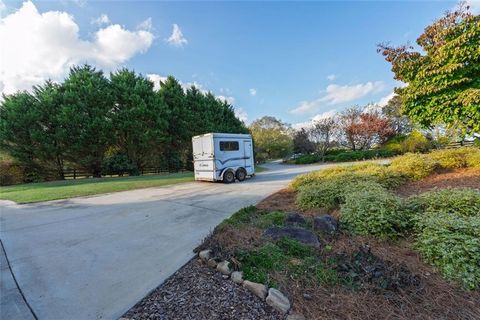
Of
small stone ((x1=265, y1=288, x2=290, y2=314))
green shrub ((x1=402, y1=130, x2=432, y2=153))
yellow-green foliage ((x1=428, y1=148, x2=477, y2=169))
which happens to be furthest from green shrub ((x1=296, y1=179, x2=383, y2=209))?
green shrub ((x1=402, y1=130, x2=432, y2=153))

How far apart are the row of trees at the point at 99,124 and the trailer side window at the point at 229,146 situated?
904 cm

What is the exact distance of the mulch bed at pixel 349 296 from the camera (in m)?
1.68

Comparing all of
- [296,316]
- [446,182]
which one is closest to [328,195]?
[296,316]

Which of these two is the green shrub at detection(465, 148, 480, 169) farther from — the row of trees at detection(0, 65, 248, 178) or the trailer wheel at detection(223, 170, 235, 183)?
the row of trees at detection(0, 65, 248, 178)

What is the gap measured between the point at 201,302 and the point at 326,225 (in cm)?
221

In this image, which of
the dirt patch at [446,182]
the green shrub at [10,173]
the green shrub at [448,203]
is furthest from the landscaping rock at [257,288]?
the green shrub at [10,173]

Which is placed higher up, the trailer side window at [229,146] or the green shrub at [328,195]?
the trailer side window at [229,146]

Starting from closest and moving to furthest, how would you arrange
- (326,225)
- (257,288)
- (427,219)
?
1. (257,288)
2. (427,219)
3. (326,225)

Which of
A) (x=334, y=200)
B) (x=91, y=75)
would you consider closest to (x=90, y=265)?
(x=334, y=200)

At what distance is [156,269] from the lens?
8.14ft

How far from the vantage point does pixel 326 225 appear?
3.21 meters

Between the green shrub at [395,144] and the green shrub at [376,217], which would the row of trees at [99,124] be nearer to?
the green shrub at [376,217]

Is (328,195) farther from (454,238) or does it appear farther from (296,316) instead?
Result: (296,316)

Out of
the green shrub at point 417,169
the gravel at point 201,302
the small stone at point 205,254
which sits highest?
the green shrub at point 417,169
